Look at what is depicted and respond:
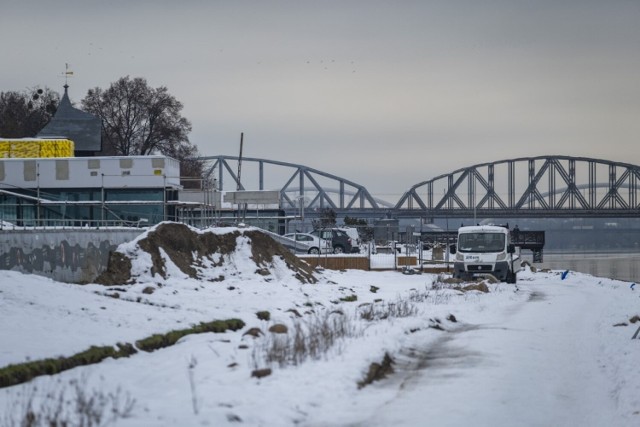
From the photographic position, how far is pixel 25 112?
102125mm

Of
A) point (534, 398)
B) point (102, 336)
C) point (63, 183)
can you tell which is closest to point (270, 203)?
point (63, 183)

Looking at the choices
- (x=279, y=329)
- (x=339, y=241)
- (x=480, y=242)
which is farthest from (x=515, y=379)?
(x=339, y=241)

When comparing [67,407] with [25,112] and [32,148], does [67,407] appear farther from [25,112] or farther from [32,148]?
[25,112]

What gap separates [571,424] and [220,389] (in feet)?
13.6

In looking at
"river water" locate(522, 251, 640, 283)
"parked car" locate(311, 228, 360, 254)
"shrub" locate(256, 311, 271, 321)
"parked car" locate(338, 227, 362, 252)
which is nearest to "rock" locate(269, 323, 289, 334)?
→ "shrub" locate(256, 311, 271, 321)

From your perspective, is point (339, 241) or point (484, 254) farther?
point (339, 241)

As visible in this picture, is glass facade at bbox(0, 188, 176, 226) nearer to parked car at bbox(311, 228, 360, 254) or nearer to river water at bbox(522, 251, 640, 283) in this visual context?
parked car at bbox(311, 228, 360, 254)

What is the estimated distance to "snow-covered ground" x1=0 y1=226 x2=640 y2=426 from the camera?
12.8 m

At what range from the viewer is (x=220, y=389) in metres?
13.6

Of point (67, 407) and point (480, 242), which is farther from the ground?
point (480, 242)

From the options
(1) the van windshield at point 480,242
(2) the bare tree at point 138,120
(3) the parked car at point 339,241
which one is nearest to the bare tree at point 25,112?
(2) the bare tree at point 138,120

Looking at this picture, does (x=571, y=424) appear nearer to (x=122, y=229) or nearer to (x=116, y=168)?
(x=122, y=229)

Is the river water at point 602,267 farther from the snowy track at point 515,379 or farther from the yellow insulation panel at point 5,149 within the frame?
the snowy track at point 515,379

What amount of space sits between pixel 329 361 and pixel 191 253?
1842 centimetres
